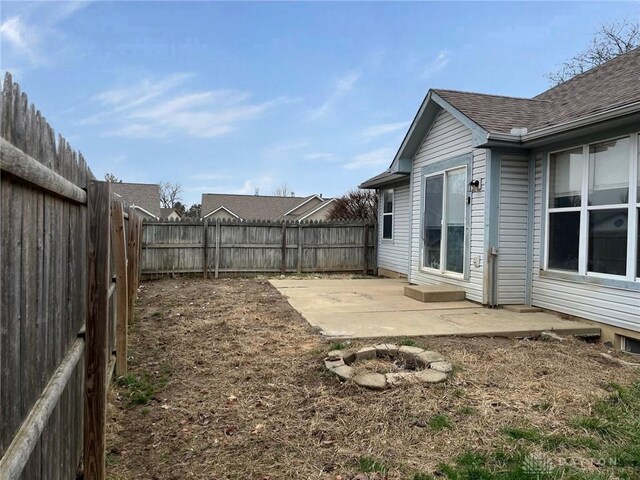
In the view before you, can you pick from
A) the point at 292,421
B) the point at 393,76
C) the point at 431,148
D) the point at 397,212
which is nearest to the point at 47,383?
the point at 292,421

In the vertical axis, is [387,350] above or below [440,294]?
below

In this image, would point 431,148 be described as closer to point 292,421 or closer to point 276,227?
point 276,227

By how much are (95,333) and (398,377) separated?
→ 2562 millimetres

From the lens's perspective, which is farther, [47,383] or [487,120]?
[487,120]

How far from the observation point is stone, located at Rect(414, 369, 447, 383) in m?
3.71

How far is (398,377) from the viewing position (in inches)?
150

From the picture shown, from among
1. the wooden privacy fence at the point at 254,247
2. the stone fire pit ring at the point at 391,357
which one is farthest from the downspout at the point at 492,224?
the wooden privacy fence at the point at 254,247

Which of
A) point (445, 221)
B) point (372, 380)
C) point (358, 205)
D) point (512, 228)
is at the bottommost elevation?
point (372, 380)

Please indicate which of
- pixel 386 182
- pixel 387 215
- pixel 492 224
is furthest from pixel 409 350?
pixel 387 215

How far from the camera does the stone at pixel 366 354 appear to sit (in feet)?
14.4

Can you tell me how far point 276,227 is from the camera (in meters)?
12.9

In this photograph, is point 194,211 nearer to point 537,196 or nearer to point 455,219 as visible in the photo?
point 455,219

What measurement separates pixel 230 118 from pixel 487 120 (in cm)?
1594

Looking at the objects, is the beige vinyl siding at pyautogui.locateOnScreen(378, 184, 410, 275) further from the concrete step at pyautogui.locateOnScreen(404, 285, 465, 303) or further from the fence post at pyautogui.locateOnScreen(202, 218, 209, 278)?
the fence post at pyautogui.locateOnScreen(202, 218, 209, 278)
